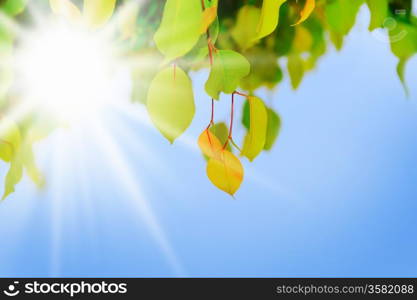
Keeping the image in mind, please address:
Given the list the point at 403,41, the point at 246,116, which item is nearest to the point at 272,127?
the point at 246,116

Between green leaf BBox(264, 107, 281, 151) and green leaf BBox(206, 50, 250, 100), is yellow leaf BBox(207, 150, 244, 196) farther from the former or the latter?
green leaf BBox(264, 107, 281, 151)

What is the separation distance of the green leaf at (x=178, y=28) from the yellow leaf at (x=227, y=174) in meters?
0.15

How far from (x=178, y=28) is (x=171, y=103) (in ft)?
0.20

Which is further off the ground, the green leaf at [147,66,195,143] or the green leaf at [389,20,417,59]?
the green leaf at [389,20,417,59]

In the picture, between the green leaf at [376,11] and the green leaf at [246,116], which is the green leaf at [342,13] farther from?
the green leaf at [246,116]

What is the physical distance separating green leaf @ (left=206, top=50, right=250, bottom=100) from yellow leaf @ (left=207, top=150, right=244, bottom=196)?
7cm

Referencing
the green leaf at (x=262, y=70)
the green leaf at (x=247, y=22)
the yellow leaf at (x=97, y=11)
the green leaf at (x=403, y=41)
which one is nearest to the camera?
the yellow leaf at (x=97, y=11)

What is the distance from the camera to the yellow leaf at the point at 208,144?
582 millimetres

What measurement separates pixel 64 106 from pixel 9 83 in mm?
137

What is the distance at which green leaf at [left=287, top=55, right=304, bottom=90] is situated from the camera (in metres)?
0.98

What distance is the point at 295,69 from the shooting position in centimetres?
98

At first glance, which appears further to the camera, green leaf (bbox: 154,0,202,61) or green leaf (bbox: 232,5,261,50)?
green leaf (bbox: 232,5,261,50)

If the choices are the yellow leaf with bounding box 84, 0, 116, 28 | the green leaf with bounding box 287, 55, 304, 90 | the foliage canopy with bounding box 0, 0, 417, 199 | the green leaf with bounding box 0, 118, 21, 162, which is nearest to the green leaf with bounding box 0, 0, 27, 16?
the foliage canopy with bounding box 0, 0, 417, 199

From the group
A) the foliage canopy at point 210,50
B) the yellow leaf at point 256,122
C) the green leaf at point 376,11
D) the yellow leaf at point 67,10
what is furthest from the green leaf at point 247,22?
the yellow leaf at point 67,10
